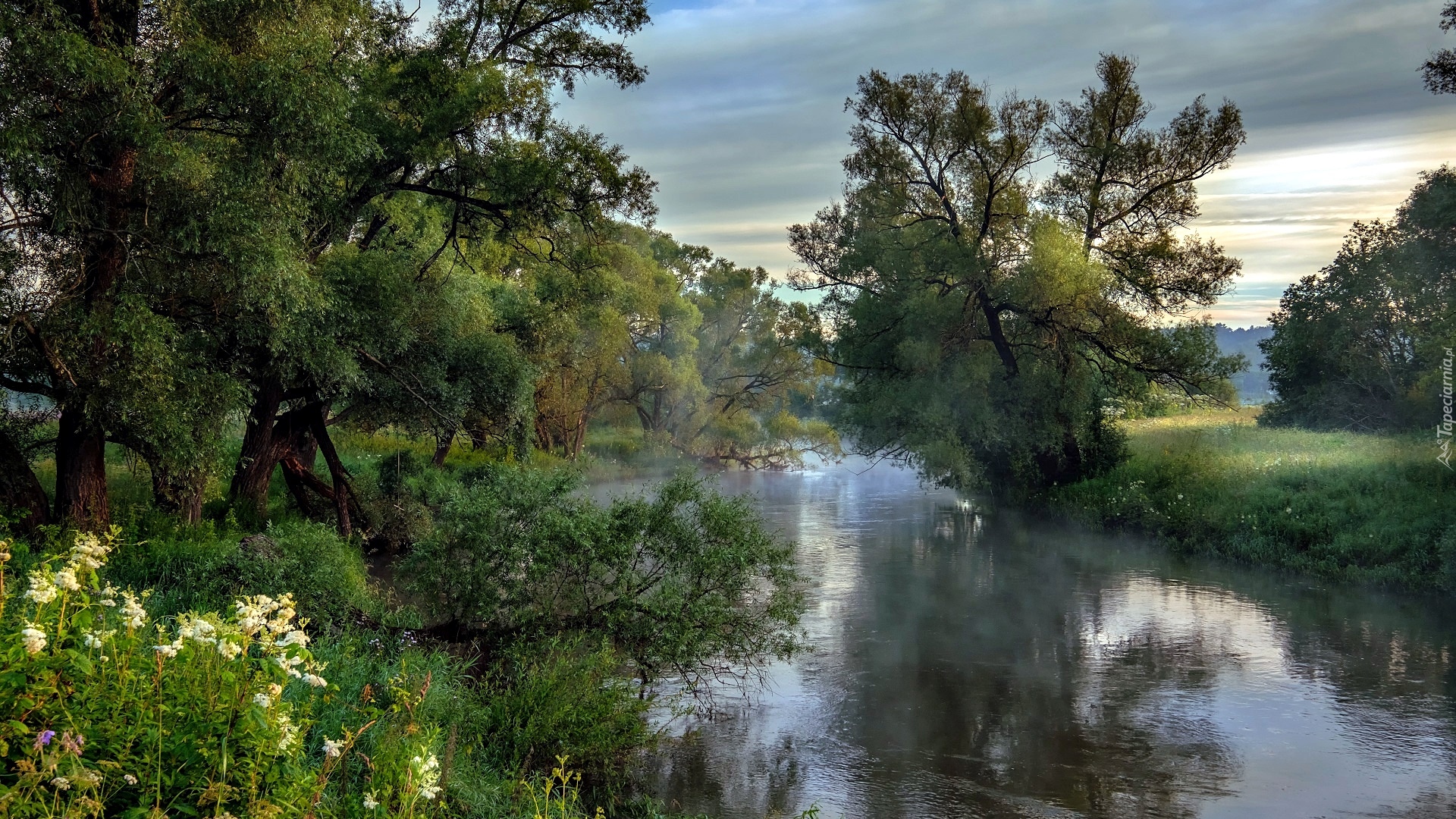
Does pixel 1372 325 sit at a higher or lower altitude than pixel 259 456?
A: higher

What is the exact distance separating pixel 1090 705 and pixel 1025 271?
53.8 ft

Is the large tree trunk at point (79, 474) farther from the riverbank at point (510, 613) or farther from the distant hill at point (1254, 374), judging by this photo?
the distant hill at point (1254, 374)

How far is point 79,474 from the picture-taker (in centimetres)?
1327

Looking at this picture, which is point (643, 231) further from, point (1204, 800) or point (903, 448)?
point (1204, 800)

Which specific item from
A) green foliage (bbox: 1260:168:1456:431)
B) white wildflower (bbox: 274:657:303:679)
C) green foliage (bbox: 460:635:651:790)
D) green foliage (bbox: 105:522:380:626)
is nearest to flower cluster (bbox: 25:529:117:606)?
white wildflower (bbox: 274:657:303:679)

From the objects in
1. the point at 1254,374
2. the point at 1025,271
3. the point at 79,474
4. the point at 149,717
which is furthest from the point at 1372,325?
the point at 149,717

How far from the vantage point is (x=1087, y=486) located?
2831 cm

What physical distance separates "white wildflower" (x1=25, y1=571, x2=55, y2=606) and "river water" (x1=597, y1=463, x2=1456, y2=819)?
22.1 feet

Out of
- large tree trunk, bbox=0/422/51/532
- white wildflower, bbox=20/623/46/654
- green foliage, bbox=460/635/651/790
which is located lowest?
green foliage, bbox=460/635/651/790

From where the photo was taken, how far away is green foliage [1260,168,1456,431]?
27797 mm

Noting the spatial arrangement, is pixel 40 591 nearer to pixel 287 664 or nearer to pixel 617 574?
pixel 287 664

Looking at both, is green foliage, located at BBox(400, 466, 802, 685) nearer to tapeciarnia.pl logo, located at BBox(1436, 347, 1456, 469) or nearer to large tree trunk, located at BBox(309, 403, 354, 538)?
large tree trunk, located at BBox(309, 403, 354, 538)

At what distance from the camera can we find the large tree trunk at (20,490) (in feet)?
40.7

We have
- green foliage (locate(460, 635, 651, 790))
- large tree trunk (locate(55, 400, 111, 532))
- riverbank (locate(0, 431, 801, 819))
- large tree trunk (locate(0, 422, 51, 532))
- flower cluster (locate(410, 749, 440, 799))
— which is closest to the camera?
flower cluster (locate(410, 749, 440, 799))
